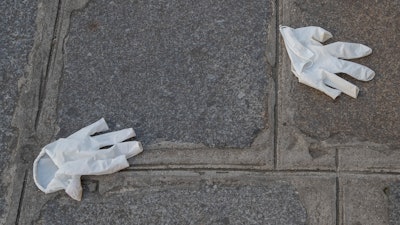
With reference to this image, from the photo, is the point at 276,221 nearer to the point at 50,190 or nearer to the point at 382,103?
the point at 382,103

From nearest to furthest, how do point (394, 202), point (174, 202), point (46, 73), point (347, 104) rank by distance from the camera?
1. point (394, 202)
2. point (174, 202)
3. point (347, 104)
4. point (46, 73)

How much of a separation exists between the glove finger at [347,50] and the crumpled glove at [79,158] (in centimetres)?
112

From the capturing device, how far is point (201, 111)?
9.71 feet

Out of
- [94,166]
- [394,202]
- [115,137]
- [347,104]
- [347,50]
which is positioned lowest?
[394,202]

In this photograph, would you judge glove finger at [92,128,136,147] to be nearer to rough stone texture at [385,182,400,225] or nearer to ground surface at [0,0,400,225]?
ground surface at [0,0,400,225]

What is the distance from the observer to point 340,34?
3072 millimetres

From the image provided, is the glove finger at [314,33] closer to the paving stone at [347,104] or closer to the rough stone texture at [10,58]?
the paving stone at [347,104]

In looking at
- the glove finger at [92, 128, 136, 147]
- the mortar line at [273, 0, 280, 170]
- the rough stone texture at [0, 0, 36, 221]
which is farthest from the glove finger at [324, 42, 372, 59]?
the rough stone texture at [0, 0, 36, 221]

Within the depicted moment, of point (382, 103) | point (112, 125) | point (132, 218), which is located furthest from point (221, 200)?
point (382, 103)

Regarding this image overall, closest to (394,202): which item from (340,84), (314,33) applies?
(340,84)

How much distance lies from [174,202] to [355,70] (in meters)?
1.13

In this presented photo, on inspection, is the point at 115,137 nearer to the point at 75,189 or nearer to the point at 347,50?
the point at 75,189

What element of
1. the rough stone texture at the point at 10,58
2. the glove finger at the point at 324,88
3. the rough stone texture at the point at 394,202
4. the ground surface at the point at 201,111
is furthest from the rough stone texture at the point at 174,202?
the glove finger at the point at 324,88

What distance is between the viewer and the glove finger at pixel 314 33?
3.03 m
